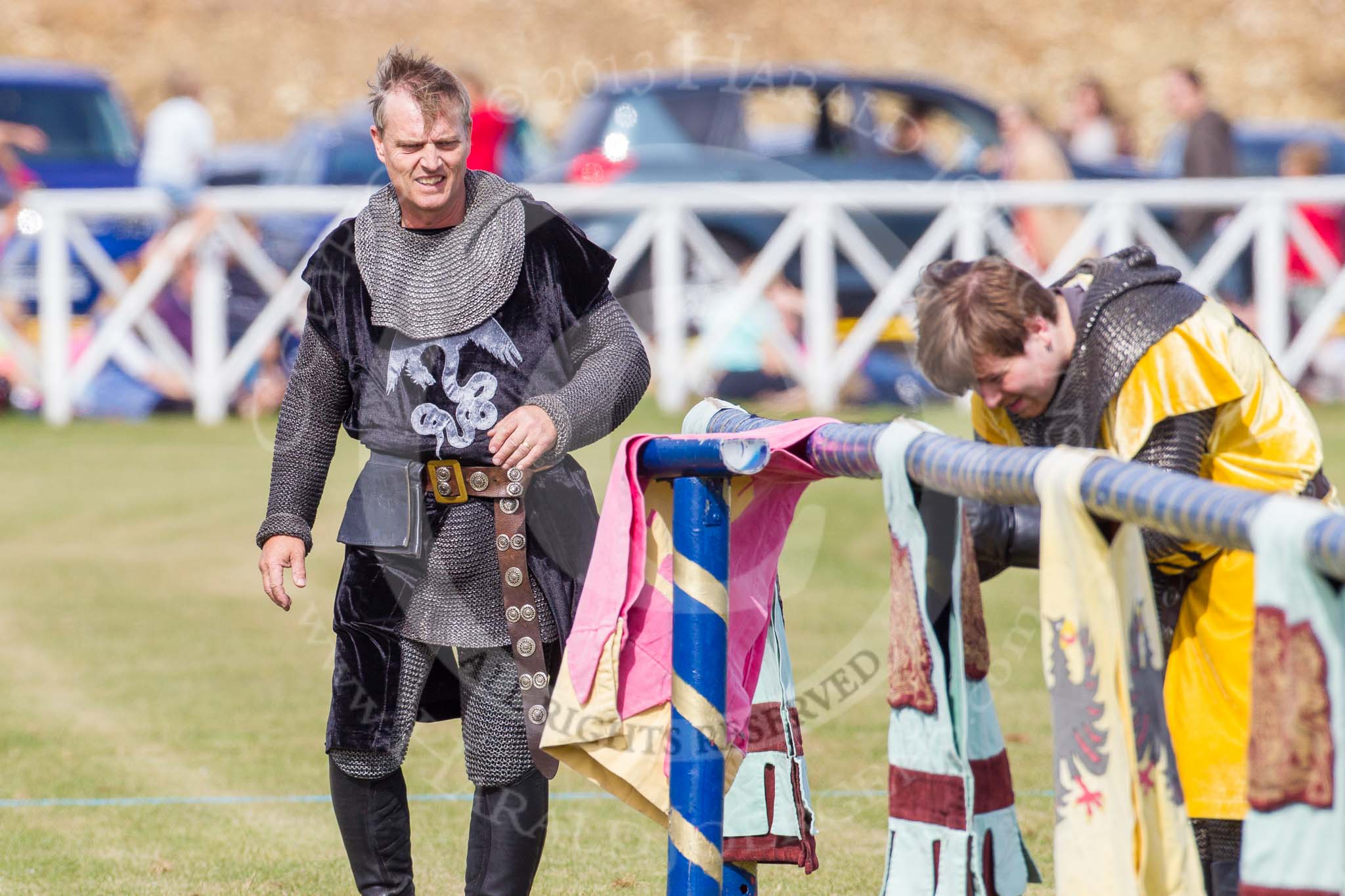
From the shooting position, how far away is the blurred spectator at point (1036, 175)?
12.5 m

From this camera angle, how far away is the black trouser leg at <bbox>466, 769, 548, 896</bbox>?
353 centimetres

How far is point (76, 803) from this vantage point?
500 centimetres

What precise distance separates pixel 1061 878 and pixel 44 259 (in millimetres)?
11098

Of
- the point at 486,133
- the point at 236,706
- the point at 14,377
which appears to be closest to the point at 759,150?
the point at 486,133

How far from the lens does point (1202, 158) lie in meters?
13.0

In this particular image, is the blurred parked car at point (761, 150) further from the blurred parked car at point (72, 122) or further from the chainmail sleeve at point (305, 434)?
the chainmail sleeve at point (305, 434)

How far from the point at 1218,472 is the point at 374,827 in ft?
5.39

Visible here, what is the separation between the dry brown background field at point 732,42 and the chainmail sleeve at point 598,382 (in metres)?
28.0

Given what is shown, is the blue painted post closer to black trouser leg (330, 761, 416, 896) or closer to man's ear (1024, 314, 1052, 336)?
man's ear (1024, 314, 1052, 336)

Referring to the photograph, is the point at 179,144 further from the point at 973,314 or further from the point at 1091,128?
the point at 973,314

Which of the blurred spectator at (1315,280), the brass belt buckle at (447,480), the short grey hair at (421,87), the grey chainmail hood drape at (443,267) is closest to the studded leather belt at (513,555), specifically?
the brass belt buckle at (447,480)

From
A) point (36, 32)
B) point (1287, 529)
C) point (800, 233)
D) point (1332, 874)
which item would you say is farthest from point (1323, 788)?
point (36, 32)

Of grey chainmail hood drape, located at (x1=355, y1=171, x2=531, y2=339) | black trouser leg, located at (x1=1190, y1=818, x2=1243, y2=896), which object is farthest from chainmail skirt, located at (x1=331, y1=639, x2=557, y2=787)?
black trouser leg, located at (x1=1190, y1=818, x2=1243, y2=896)

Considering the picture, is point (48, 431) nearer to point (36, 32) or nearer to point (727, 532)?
point (727, 532)
